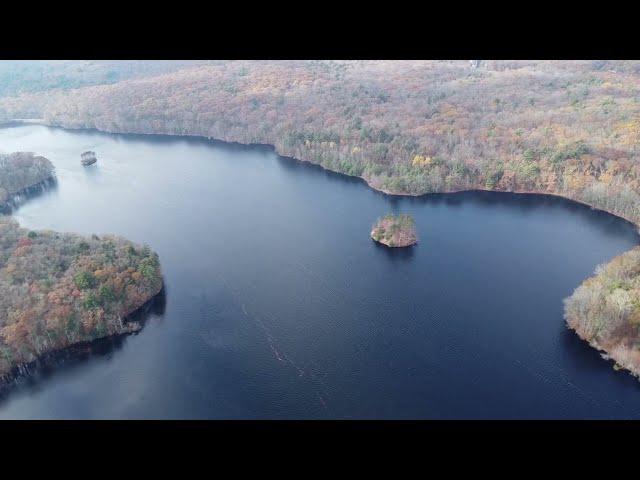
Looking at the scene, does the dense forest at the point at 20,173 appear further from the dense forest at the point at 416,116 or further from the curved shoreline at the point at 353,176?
the dense forest at the point at 416,116

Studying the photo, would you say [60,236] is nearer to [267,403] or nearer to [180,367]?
[180,367]

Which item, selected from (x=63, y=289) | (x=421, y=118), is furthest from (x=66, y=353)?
(x=421, y=118)

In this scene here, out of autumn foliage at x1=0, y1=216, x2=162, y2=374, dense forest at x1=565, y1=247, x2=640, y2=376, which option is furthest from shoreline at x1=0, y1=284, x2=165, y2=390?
dense forest at x1=565, y1=247, x2=640, y2=376

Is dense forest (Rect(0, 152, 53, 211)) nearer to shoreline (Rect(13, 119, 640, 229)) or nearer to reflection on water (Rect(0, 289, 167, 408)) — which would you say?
shoreline (Rect(13, 119, 640, 229))

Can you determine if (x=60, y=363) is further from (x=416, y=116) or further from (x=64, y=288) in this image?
(x=416, y=116)

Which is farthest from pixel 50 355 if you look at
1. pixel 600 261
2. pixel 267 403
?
pixel 600 261
